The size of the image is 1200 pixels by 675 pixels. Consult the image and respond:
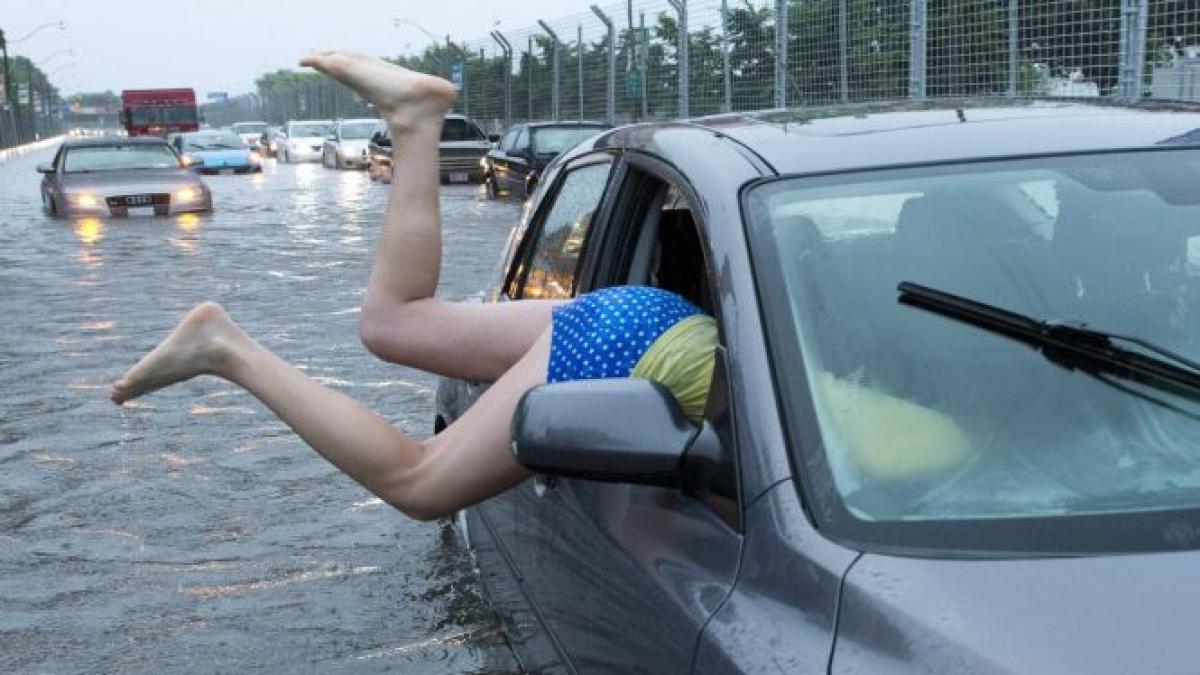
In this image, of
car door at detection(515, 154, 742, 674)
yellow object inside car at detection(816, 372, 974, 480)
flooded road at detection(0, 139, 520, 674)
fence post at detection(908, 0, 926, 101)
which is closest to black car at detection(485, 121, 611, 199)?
fence post at detection(908, 0, 926, 101)

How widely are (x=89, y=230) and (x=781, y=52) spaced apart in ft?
33.6

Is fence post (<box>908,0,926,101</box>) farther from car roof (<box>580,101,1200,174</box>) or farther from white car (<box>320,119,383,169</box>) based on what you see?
white car (<box>320,119,383,169</box>)

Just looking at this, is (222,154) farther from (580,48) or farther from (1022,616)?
(1022,616)

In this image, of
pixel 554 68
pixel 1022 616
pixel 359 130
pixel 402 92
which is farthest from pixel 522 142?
pixel 1022 616

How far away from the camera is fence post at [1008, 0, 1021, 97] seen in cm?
1272

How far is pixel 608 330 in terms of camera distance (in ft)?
9.22

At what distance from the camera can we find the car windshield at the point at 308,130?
52500 millimetres

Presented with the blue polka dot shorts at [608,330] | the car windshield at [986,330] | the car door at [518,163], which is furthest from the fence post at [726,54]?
the car windshield at [986,330]

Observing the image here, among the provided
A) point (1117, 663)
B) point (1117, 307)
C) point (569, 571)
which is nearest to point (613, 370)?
point (569, 571)

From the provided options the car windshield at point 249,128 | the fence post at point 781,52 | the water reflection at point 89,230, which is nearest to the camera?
the fence post at point 781,52

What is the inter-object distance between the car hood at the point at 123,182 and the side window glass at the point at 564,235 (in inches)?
777

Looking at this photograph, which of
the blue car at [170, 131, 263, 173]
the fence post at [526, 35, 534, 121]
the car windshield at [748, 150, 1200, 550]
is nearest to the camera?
the car windshield at [748, 150, 1200, 550]

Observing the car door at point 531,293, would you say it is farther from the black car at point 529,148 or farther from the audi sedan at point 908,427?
the black car at point 529,148

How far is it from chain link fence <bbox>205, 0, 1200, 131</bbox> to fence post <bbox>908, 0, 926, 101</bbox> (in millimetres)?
13
